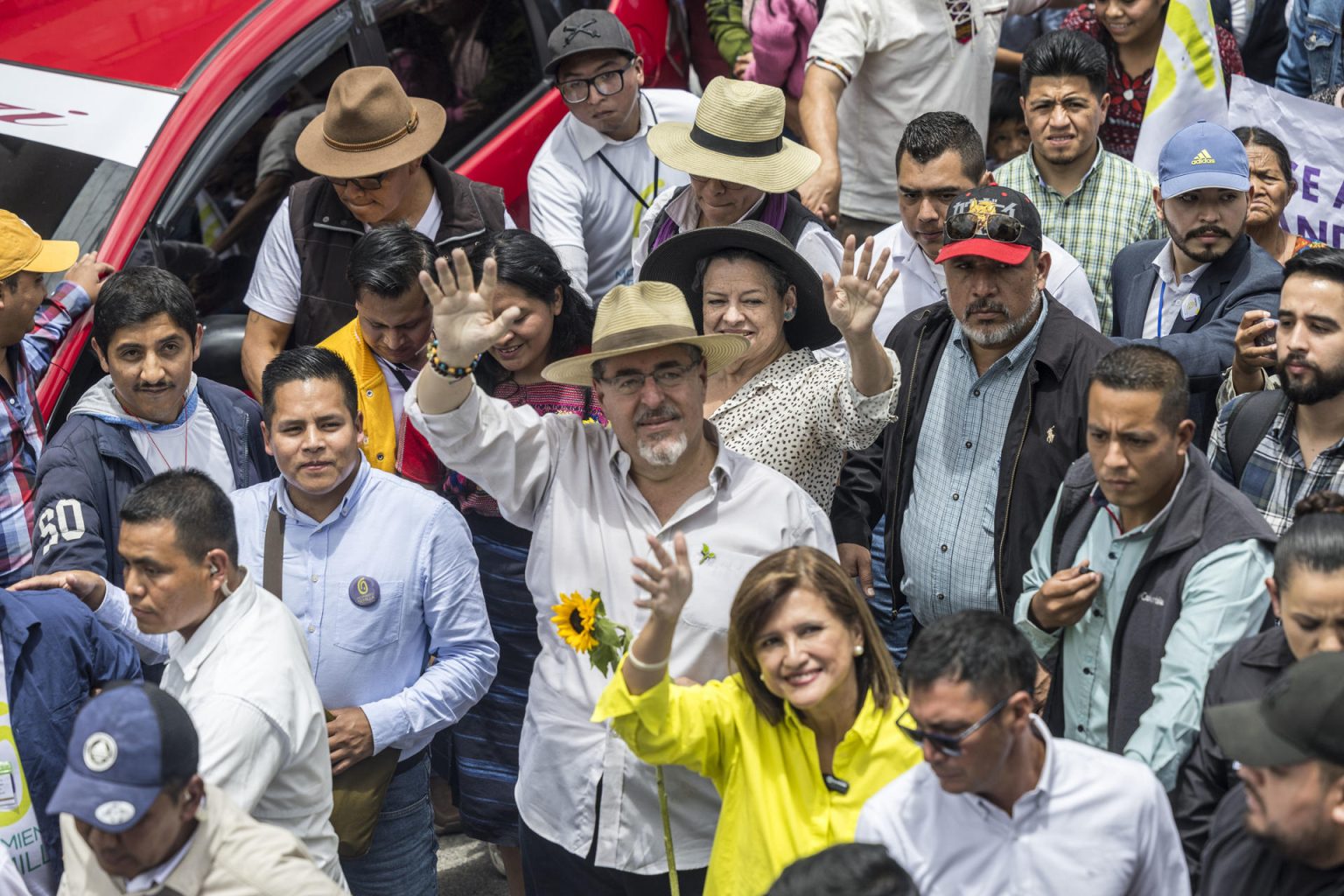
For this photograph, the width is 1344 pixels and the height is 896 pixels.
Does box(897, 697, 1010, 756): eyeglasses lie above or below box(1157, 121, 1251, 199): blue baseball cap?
below

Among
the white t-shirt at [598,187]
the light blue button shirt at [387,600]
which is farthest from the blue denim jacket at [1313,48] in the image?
the light blue button shirt at [387,600]

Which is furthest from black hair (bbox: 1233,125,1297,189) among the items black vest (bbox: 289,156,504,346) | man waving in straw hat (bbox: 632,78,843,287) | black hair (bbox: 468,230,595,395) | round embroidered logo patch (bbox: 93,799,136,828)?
round embroidered logo patch (bbox: 93,799,136,828)

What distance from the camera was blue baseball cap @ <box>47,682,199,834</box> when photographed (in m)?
3.09

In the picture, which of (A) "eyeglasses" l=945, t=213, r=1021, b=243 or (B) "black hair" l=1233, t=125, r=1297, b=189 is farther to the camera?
(B) "black hair" l=1233, t=125, r=1297, b=189

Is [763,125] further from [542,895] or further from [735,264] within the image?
[542,895]

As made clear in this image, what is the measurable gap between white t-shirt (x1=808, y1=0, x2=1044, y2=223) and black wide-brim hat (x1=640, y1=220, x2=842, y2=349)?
1.93 meters

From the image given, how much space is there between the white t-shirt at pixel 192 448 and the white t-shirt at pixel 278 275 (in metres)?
0.72

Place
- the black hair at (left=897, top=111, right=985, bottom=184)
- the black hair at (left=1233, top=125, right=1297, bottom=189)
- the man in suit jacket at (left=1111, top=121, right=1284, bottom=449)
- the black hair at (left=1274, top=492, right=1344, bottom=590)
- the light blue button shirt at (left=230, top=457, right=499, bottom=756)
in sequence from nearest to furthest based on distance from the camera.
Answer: the black hair at (left=1274, top=492, right=1344, bottom=590) < the light blue button shirt at (left=230, top=457, right=499, bottom=756) < the man in suit jacket at (left=1111, top=121, right=1284, bottom=449) < the black hair at (left=897, top=111, right=985, bottom=184) < the black hair at (left=1233, top=125, right=1297, bottom=189)

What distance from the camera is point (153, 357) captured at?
4910 mm

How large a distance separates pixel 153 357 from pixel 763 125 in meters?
2.14

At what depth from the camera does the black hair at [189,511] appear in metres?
3.86

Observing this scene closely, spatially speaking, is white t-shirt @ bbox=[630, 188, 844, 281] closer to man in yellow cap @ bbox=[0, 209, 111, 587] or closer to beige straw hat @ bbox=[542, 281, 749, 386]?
beige straw hat @ bbox=[542, 281, 749, 386]

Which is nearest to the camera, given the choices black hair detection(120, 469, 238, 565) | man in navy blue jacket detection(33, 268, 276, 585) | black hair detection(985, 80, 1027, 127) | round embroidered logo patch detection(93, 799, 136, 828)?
round embroidered logo patch detection(93, 799, 136, 828)

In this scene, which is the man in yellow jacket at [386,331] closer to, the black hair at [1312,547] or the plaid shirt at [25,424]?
the plaid shirt at [25,424]
